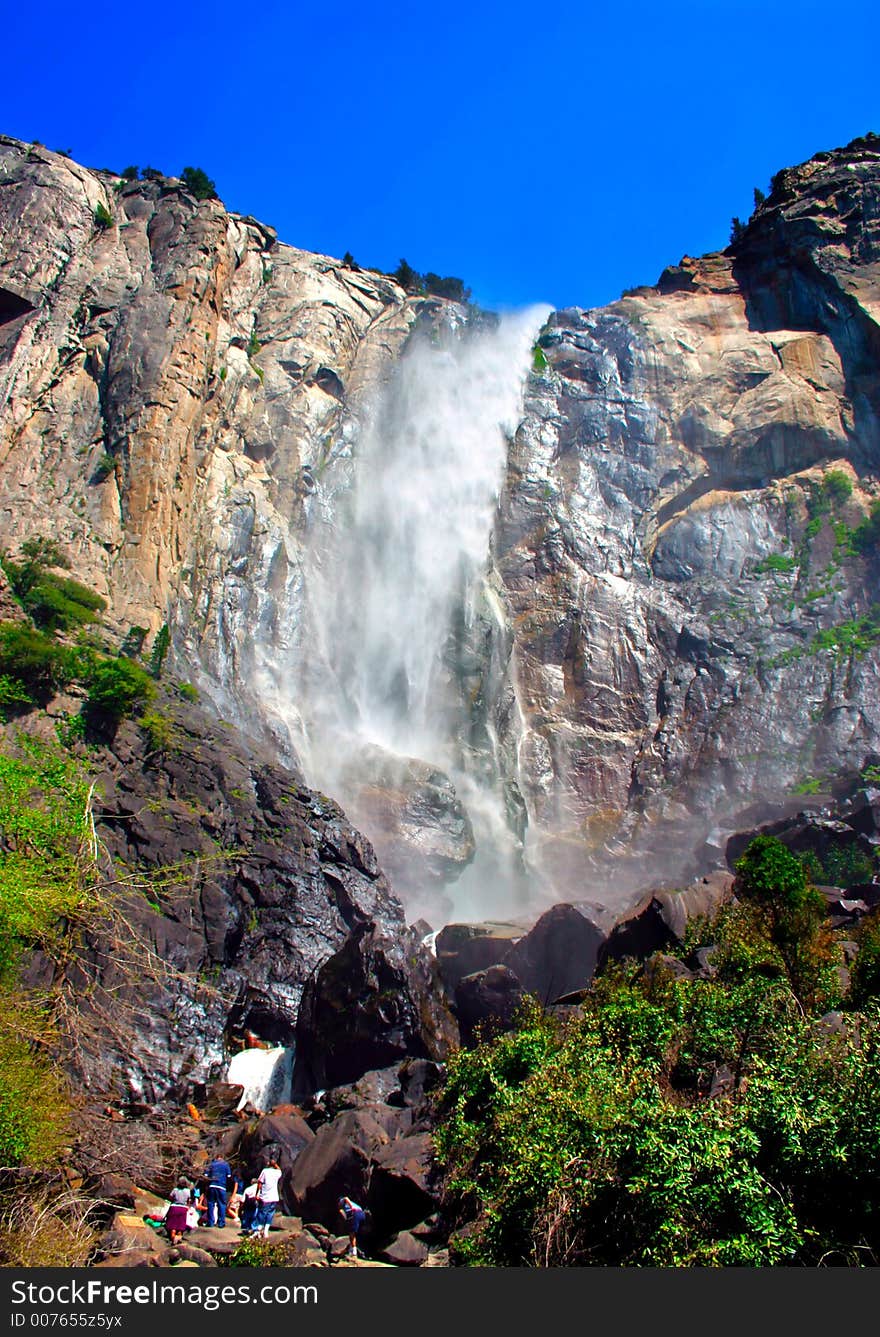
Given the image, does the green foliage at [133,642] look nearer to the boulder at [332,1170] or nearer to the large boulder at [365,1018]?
the large boulder at [365,1018]

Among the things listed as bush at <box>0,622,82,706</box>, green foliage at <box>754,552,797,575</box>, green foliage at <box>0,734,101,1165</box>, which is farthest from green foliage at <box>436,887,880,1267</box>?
green foliage at <box>754,552,797,575</box>

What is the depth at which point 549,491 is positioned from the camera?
5303 centimetres

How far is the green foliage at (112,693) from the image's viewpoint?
2830cm

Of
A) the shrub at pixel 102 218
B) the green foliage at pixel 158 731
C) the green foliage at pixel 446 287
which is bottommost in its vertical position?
the green foliage at pixel 158 731

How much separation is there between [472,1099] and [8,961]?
849 cm

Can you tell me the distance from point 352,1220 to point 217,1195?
91.2 inches

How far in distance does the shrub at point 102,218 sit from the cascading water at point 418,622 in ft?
56.0

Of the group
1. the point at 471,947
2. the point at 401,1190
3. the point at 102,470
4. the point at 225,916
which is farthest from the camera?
the point at 102,470

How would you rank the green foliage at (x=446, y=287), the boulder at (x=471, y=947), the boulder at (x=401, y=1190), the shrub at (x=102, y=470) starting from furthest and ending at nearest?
the green foliage at (x=446, y=287) < the shrub at (x=102, y=470) < the boulder at (x=471, y=947) < the boulder at (x=401, y=1190)

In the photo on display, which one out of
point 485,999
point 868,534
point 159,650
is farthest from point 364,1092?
point 868,534

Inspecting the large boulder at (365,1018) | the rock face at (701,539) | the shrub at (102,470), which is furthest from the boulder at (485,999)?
the shrub at (102,470)

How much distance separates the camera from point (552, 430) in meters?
56.0

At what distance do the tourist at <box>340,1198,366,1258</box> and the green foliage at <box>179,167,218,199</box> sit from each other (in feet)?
177

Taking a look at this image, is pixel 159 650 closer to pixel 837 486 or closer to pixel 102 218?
pixel 102 218
